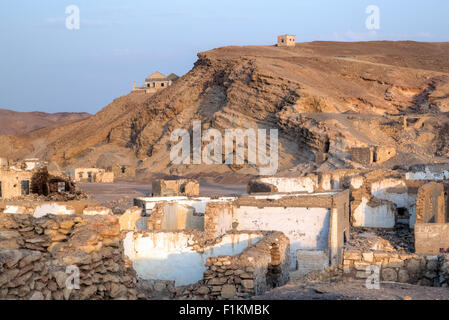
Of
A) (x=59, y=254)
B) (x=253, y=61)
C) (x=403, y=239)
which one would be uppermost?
(x=253, y=61)

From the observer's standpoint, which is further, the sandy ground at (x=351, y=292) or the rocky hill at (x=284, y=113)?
the rocky hill at (x=284, y=113)

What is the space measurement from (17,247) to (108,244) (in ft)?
2.49

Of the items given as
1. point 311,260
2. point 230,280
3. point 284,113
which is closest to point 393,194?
point 311,260

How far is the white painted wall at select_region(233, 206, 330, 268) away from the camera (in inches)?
472

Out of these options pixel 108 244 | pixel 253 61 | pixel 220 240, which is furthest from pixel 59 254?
Answer: pixel 253 61

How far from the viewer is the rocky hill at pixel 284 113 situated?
34.3 m

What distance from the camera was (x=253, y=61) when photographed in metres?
43.8

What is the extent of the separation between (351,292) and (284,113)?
3218 cm

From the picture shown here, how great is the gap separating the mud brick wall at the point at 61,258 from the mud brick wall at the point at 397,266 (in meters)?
3.41

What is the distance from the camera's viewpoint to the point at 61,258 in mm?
5230

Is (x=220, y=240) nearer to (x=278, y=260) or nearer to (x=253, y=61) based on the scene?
(x=278, y=260)

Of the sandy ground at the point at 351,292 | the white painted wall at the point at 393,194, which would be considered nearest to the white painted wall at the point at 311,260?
the sandy ground at the point at 351,292

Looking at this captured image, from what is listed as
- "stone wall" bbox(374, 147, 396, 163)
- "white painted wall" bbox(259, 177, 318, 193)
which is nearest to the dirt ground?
"stone wall" bbox(374, 147, 396, 163)

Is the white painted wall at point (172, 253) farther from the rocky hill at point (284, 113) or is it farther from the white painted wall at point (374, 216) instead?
the rocky hill at point (284, 113)
